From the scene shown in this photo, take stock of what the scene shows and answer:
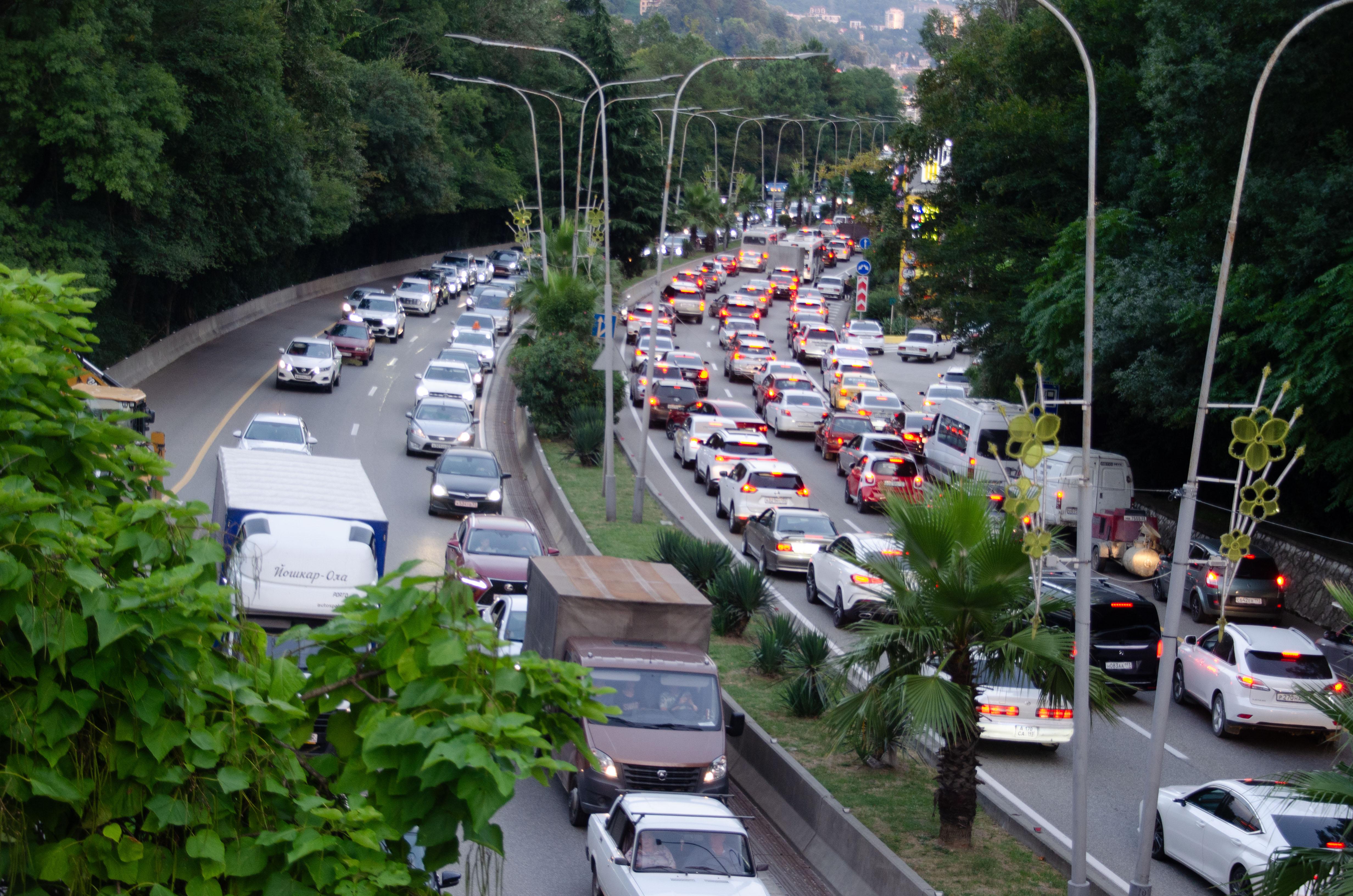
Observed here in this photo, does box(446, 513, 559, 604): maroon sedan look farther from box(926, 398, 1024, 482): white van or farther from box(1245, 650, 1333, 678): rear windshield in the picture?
box(926, 398, 1024, 482): white van

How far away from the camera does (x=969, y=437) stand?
3447 centimetres

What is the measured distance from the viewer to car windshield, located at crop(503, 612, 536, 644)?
1798cm

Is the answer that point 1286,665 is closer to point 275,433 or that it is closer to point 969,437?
point 969,437

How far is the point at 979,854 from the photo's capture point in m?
13.2

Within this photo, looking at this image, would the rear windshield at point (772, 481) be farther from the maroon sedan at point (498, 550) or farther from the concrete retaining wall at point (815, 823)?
the concrete retaining wall at point (815, 823)

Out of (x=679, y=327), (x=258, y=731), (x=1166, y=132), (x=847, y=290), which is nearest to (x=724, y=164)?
(x=847, y=290)

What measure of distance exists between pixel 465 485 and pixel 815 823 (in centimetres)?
1649

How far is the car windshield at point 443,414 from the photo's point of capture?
3525cm

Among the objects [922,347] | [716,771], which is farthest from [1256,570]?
[922,347]

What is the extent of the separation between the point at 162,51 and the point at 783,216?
356ft

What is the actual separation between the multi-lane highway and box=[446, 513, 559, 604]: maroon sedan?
2.77 feet

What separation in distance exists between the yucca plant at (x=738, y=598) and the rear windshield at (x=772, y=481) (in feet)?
29.0

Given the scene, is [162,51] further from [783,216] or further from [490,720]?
[783,216]

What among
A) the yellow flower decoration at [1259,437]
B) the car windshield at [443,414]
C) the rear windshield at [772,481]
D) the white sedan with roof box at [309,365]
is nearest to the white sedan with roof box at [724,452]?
the rear windshield at [772,481]
